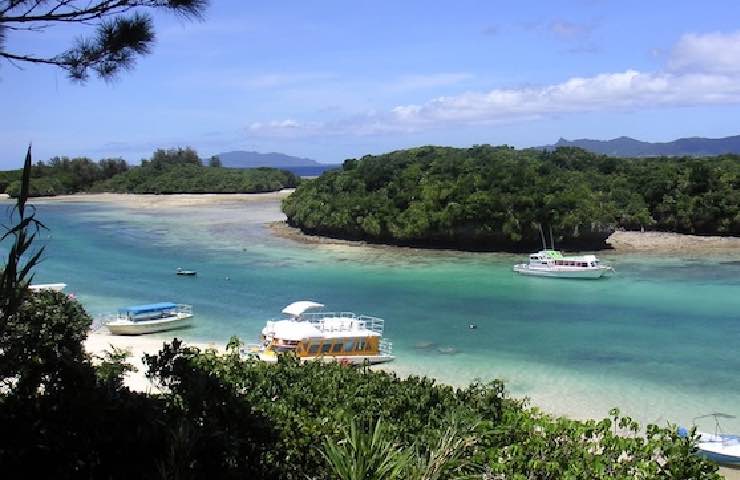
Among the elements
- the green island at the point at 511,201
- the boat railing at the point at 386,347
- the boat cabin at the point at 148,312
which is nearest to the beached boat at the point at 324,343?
the boat railing at the point at 386,347

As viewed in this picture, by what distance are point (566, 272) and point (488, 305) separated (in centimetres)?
952

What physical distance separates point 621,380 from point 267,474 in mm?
15893

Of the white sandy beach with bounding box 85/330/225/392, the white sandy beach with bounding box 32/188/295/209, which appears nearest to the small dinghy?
the white sandy beach with bounding box 85/330/225/392

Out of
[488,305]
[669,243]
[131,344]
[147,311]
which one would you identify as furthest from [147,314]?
[669,243]

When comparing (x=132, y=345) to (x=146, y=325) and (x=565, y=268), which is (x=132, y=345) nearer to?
(x=146, y=325)

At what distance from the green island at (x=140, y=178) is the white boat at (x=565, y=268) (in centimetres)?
7357

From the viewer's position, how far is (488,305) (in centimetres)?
3172

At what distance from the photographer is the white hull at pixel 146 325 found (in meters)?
25.9

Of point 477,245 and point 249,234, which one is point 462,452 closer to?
point 477,245

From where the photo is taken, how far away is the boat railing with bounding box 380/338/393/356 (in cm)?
2291

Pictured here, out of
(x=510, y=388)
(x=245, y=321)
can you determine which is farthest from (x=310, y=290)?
(x=510, y=388)

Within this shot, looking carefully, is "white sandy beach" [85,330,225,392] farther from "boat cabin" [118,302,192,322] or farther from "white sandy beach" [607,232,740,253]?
"white sandy beach" [607,232,740,253]

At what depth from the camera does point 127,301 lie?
32344 millimetres

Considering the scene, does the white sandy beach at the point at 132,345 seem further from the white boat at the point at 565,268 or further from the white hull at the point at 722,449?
the white boat at the point at 565,268
